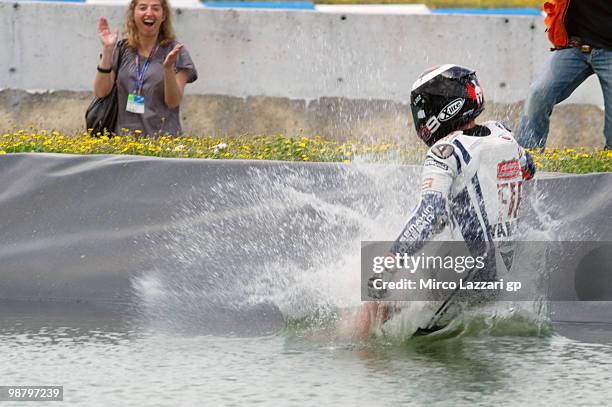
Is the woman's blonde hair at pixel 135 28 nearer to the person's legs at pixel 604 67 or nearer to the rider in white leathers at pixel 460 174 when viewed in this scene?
the person's legs at pixel 604 67

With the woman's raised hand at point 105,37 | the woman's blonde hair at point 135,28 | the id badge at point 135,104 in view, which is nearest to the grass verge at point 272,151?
the id badge at point 135,104

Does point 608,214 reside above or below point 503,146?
below

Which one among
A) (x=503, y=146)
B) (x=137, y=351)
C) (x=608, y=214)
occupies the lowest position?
(x=137, y=351)

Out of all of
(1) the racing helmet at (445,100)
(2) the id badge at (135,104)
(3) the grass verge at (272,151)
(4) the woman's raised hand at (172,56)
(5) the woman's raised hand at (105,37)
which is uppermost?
(5) the woman's raised hand at (105,37)

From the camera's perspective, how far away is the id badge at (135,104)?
10.2 meters

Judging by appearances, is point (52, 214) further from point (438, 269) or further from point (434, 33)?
point (434, 33)

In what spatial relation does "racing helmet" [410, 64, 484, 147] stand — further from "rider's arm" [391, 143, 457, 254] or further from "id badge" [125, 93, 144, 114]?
"id badge" [125, 93, 144, 114]

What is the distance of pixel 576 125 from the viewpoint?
12.7 m

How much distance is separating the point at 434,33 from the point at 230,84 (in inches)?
79.3

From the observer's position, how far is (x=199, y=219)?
7.91m

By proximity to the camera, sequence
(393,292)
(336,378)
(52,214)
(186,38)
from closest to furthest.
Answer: (336,378) → (393,292) → (52,214) → (186,38)

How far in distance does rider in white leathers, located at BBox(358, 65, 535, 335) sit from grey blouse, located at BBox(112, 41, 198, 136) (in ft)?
13.1

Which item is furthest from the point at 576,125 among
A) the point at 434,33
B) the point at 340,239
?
the point at 340,239

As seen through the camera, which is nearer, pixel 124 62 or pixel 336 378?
pixel 336 378
